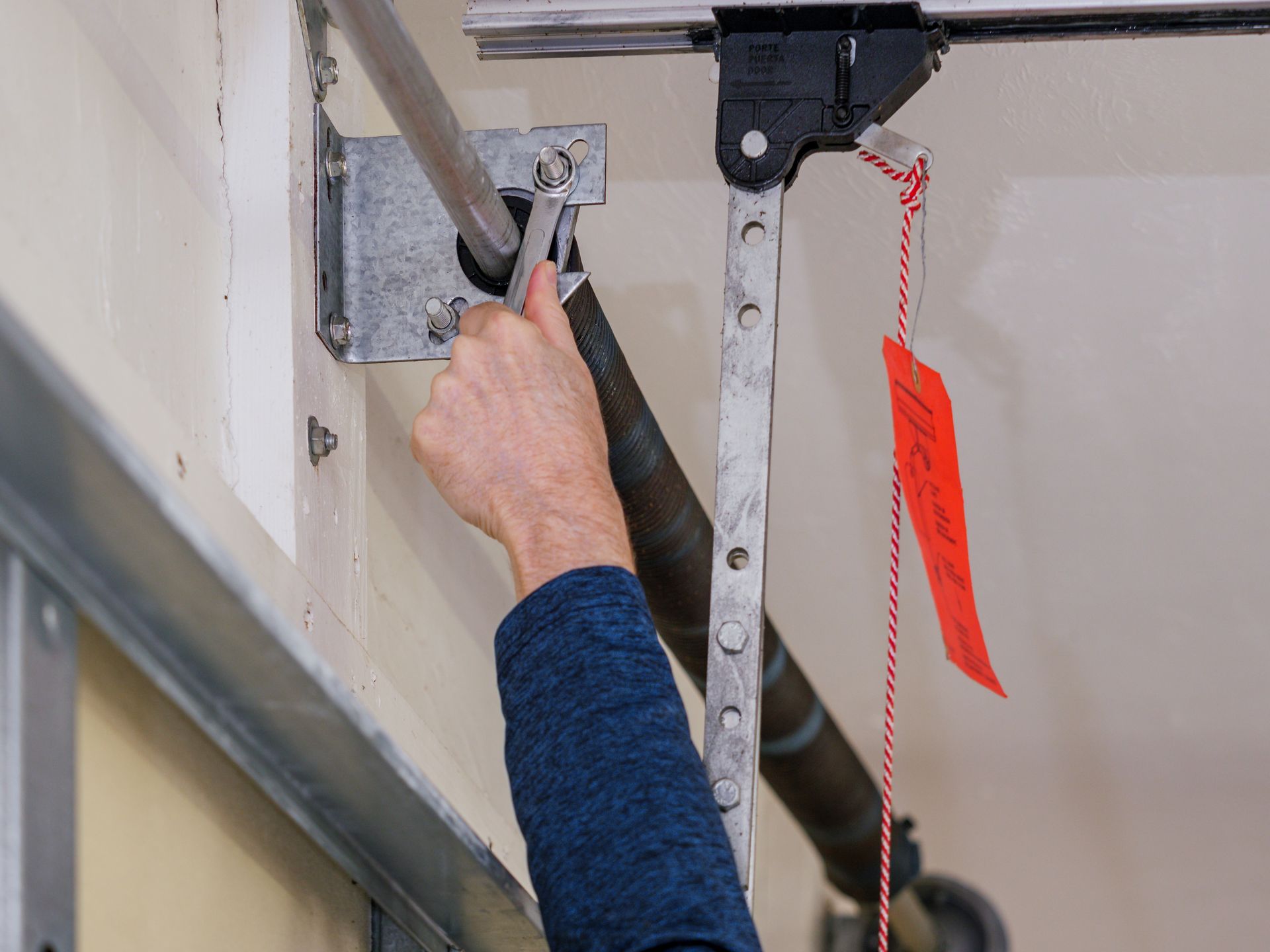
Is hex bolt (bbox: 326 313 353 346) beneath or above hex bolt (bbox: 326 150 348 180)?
beneath

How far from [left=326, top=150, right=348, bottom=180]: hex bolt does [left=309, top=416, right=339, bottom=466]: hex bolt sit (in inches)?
5.8

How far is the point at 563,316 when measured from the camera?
644 millimetres

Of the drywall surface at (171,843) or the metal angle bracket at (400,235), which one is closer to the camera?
the drywall surface at (171,843)

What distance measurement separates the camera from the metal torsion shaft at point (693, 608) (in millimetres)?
744

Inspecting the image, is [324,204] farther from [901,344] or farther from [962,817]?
[962,817]

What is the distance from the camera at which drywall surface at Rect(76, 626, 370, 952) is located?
0.41m

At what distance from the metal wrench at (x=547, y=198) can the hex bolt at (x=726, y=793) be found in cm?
28

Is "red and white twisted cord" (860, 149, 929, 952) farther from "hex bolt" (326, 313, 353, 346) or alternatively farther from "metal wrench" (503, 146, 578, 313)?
"hex bolt" (326, 313, 353, 346)

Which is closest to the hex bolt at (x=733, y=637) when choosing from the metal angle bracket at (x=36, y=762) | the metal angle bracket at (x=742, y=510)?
the metal angle bracket at (x=742, y=510)

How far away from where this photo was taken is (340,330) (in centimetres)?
69

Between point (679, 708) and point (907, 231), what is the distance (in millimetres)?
311

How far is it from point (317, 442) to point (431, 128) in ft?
0.66

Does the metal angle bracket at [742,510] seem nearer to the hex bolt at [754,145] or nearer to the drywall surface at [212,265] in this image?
the hex bolt at [754,145]

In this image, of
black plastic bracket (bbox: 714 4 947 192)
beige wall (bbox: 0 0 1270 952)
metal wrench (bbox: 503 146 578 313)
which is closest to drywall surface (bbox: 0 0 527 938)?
beige wall (bbox: 0 0 1270 952)
